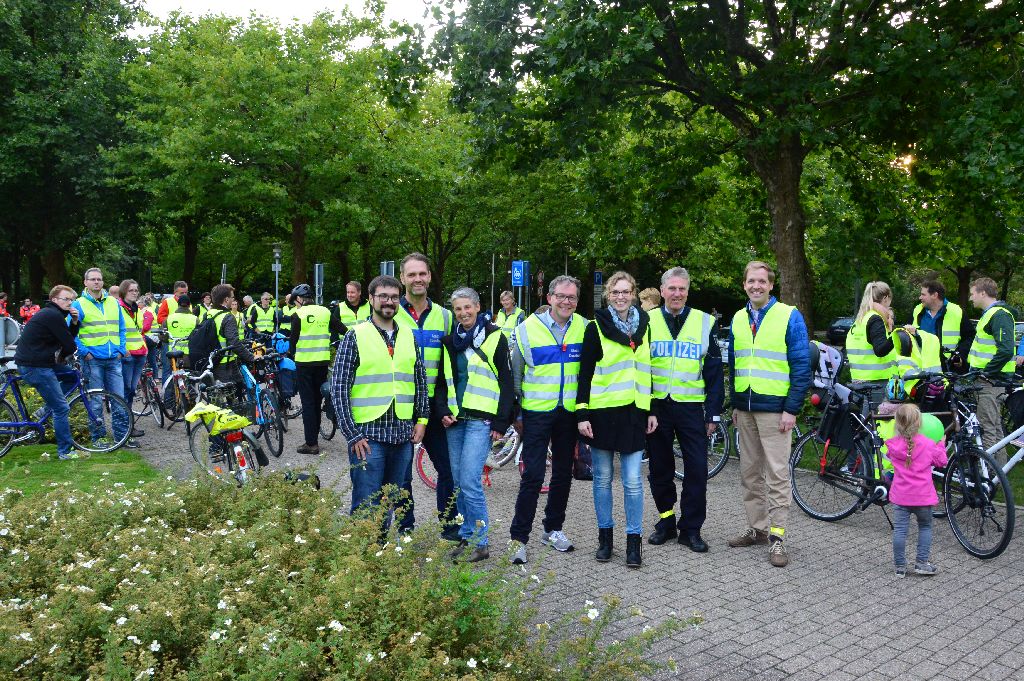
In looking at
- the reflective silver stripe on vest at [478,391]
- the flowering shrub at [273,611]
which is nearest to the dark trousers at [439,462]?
the reflective silver stripe on vest at [478,391]

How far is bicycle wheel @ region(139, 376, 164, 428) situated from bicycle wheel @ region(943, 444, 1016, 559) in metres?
10.1

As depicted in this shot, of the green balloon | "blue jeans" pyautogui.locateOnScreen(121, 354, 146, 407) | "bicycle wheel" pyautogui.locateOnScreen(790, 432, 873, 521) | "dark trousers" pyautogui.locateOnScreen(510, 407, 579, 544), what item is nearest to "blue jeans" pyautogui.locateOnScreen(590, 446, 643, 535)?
"dark trousers" pyautogui.locateOnScreen(510, 407, 579, 544)

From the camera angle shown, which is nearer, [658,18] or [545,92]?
[658,18]

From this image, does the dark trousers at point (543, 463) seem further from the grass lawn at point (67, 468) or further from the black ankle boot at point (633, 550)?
the grass lawn at point (67, 468)

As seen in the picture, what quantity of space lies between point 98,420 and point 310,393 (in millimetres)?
2561

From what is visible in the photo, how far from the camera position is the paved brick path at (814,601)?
4684 mm

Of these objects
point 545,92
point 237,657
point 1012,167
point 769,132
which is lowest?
point 237,657

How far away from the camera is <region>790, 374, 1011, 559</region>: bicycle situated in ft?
21.2

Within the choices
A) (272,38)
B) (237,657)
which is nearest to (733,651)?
(237,657)

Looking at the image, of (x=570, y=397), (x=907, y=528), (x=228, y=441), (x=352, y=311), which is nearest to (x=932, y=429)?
(x=907, y=528)

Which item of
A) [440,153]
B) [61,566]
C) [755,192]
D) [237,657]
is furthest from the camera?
[440,153]

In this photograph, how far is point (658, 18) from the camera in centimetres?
1230

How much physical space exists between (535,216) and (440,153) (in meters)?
4.10

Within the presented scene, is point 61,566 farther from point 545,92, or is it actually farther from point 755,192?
point 755,192
